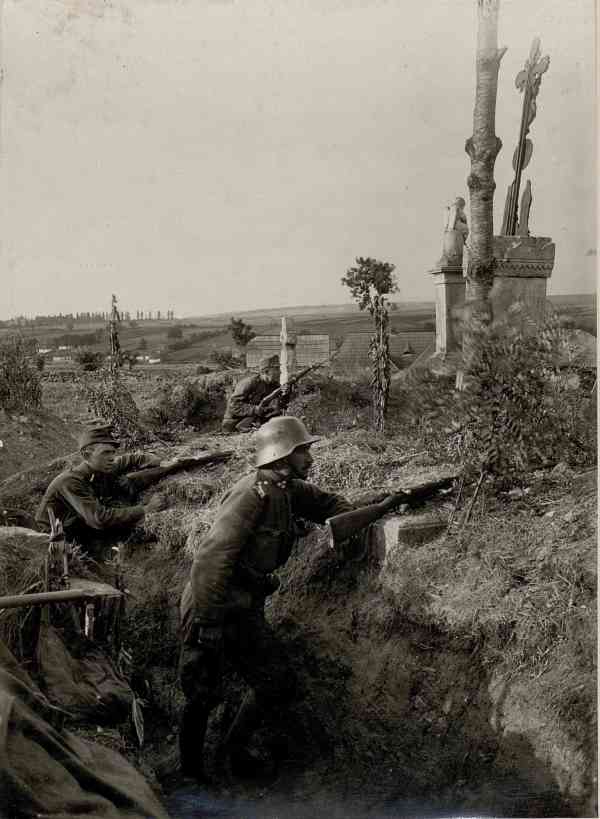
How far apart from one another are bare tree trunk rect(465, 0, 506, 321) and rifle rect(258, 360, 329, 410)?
116 centimetres

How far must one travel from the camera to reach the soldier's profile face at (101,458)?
4906 mm

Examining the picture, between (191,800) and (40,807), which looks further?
(191,800)

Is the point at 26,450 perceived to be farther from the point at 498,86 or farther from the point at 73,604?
the point at 498,86

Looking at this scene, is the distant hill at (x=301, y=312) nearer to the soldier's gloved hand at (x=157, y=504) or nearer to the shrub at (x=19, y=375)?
the shrub at (x=19, y=375)

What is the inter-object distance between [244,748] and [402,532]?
152 cm

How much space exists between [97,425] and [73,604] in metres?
1.32

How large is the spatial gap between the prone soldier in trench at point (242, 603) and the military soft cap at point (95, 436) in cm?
129

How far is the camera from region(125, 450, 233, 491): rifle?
505 cm

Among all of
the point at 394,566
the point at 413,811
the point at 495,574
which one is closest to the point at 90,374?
the point at 394,566

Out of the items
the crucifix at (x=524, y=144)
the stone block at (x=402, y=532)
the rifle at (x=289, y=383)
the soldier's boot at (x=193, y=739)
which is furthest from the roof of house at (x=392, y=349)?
the soldier's boot at (x=193, y=739)

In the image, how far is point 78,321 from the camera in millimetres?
4844

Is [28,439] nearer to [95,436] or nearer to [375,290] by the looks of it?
[95,436]

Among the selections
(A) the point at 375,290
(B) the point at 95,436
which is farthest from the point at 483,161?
(B) the point at 95,436

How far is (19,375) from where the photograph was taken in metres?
4.86
